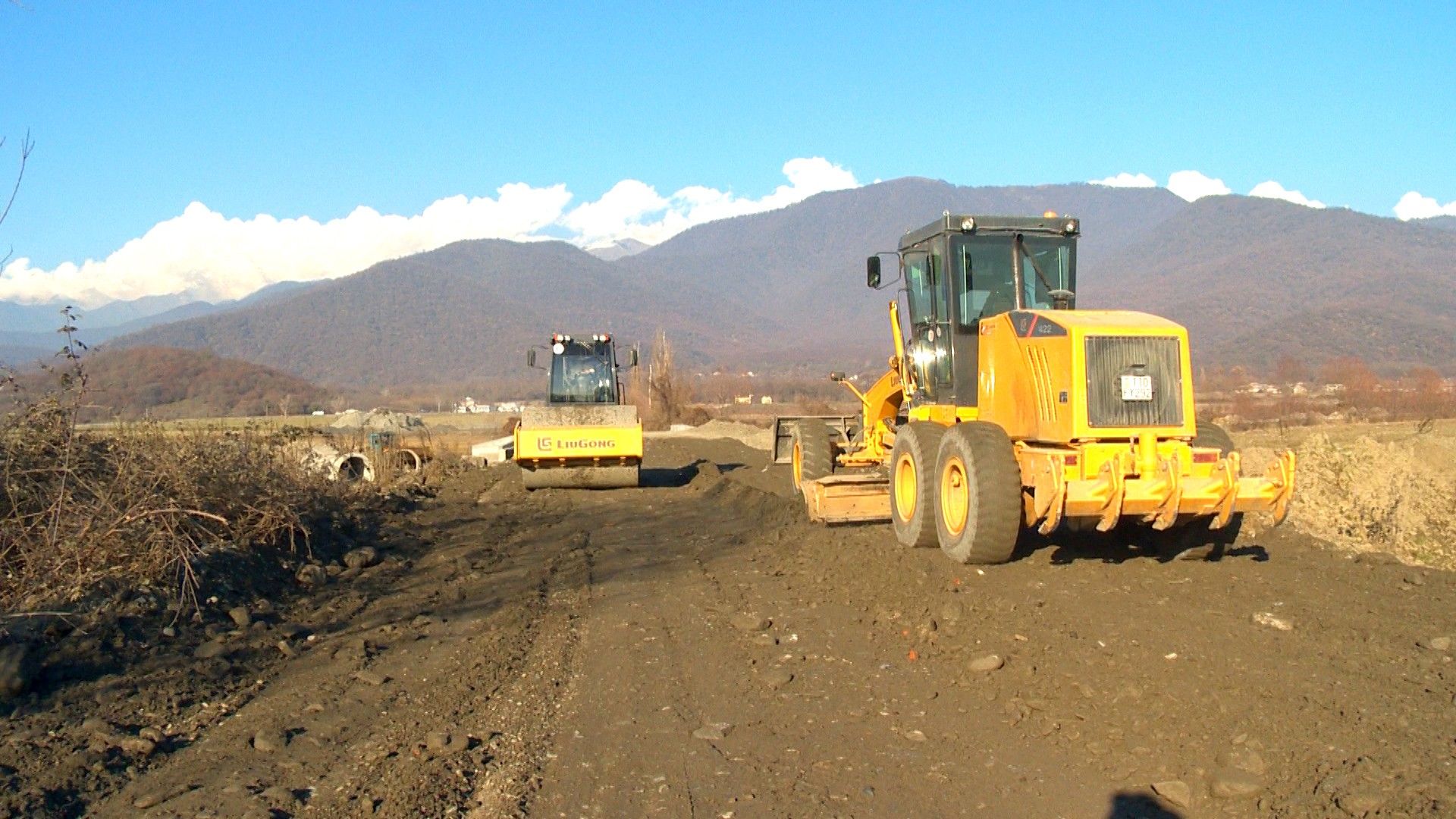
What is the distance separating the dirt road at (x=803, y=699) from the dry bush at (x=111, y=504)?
0.73 m

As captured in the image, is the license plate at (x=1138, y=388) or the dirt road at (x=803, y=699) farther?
the license plate at (x=1138, y=388)

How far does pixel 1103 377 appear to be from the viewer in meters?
8.44

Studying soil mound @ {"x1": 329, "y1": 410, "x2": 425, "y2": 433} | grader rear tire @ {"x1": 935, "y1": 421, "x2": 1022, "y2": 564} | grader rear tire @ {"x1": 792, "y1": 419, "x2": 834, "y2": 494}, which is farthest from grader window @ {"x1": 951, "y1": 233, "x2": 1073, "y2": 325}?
soil mound @ {"x1": 329, "y1": 410, "x2": 425, "y2": 433}

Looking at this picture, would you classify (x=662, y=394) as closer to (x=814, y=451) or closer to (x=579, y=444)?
(x=579, y=444)

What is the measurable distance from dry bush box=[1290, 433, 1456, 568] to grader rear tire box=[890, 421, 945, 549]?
4.17m

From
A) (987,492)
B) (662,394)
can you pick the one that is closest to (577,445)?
(987,492)

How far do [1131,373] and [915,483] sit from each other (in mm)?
2451

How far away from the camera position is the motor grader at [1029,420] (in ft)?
26.7

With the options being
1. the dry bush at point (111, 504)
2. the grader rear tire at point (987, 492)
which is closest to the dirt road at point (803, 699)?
the grader rear tire at point (987, 492)

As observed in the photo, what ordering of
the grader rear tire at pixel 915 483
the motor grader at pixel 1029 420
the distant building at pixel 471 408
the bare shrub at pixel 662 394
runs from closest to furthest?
the motor grader at pixel 1029 420 → the grader rear tire at pixel 915 483 → the bare shrub at pixel 662 394 → the distant building at pixel 471 408

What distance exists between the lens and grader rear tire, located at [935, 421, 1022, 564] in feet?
27.9

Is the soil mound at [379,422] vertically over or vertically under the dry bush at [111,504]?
over

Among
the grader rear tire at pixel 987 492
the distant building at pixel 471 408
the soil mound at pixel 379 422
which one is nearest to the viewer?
the grader rear tire at pixel 987 492

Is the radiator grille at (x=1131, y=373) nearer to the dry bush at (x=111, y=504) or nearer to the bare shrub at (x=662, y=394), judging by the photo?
the dry bush at (x=111, y=504)
